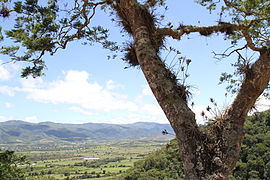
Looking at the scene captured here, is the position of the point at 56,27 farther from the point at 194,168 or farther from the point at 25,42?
the point at 194,168

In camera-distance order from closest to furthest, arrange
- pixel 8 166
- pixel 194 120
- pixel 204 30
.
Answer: pixel 194 120
pixel 204 30
pixel 8 166

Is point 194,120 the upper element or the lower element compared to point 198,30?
lower

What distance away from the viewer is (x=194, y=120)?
2396mm

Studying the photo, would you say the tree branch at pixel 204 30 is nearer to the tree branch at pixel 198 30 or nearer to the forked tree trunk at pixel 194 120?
the tree branch at pixel 198 30

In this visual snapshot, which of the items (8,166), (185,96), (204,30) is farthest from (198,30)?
(8,166)

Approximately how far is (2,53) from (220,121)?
3.44 m

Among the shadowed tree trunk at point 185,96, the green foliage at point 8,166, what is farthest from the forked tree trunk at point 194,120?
the green foliage at point 8,166

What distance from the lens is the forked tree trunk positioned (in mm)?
2197

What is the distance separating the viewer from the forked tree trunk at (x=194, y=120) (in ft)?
7.21

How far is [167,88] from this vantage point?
100 inches

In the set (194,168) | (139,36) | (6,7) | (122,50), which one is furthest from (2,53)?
(194,168)

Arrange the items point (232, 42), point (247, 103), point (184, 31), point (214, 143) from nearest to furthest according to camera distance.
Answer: point (214, 143), point (247, 103), point (184, 31), point (232, 42)

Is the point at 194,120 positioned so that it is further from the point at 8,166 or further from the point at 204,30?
the point at 8,166

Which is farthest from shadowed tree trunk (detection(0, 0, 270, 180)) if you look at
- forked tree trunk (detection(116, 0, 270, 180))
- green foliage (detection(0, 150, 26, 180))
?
green foliage (detection(0, 150, 26, 180))
